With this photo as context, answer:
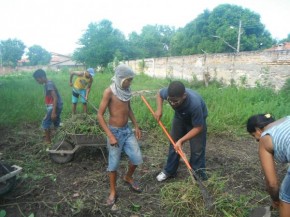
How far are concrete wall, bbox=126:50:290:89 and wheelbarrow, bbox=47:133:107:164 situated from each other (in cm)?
842

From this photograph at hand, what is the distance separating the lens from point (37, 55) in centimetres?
7150

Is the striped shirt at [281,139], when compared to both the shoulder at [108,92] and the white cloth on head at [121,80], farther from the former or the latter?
the shoulder at [108,92]

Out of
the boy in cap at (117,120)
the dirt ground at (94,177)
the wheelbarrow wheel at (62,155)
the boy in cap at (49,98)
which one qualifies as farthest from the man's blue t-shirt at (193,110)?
the boy in cap at (49,98)

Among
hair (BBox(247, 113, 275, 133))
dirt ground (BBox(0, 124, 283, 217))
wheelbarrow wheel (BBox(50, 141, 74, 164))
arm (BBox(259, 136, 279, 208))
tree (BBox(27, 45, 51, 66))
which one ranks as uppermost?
tree (BBox(27, 45, 51, 66))

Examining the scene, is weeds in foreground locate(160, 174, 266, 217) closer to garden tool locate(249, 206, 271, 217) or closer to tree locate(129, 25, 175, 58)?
garden tool locate(249, 206, 271, 217)

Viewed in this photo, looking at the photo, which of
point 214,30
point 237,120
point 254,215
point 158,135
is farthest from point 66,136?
point 214,30

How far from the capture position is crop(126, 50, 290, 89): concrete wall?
10.5 meters

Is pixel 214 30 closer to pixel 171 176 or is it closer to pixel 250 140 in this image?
pixel 250 140

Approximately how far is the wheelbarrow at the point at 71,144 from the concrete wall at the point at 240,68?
8422mm

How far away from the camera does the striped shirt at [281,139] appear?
2175mm

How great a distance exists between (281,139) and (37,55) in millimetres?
76895

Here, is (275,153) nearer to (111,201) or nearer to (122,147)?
(122,147)

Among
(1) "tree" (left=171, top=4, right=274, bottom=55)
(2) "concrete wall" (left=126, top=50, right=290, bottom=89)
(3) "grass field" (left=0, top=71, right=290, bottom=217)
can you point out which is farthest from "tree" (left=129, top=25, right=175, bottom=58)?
(3) "grass field" (left=0, top=71, right=290, bottom=217)

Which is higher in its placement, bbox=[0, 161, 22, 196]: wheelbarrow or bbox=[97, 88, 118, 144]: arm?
bbox=[97, 88, 118, 144]: arm
